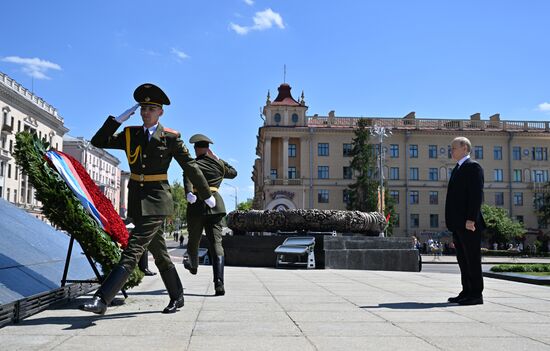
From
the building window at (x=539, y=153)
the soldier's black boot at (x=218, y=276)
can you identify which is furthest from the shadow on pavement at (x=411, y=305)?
the building window at (x=539, y=153)

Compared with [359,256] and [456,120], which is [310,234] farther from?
[456,120]

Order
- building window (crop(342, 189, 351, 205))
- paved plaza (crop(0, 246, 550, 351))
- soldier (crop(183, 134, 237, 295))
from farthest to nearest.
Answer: building window (crop(342, 189, 351, 205)), soldier (crop(183, 134, 237, 295)), paved plaza (crop(0, 246, 550, 351))

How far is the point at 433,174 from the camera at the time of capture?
230ft

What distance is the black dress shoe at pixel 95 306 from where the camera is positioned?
14.4 feet

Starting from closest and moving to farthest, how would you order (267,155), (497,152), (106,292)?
(106,292)
(267,155)
(497,152)

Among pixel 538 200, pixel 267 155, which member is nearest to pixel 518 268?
pixel 267 155

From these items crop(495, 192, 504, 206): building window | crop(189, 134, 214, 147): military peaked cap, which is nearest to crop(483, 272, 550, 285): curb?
crop(189, 134, 214, 147): military peaked cap

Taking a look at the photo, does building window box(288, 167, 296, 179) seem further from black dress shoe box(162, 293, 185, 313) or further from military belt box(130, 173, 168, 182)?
military belt box(130, 173, 168, 182)

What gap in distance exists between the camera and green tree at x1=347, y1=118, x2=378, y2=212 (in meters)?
65.8

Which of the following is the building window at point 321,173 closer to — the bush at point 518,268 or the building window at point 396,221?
the building window at point 396,221

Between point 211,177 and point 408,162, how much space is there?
211 ft

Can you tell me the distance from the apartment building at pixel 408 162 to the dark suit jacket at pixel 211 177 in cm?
5916

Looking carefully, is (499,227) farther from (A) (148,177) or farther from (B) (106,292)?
(B) (106,292)

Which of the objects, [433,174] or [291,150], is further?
[433,174]
